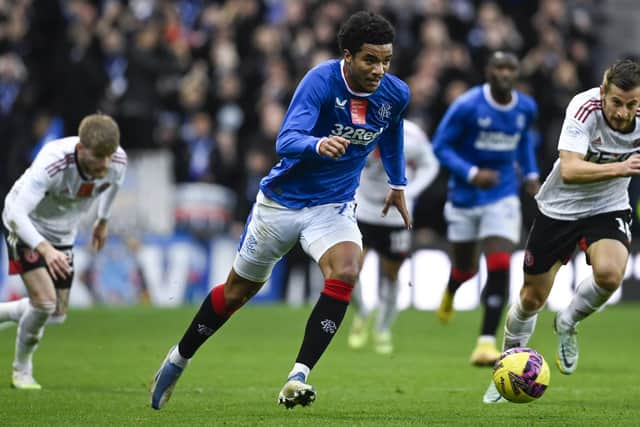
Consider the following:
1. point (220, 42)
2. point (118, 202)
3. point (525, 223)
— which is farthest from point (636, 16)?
point (118, 202)

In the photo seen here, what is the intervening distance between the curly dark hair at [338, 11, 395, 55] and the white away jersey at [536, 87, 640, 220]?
4.83 ft

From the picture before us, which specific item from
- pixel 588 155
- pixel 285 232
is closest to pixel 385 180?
pixel 588 155

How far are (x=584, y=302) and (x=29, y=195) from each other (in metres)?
4.28

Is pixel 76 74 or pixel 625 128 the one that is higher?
pixel 625 128

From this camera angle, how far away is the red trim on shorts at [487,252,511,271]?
1329 centimetres

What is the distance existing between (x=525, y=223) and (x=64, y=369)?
34.1ft

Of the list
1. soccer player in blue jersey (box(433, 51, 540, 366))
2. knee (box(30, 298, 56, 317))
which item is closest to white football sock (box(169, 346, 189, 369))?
knee (box(30, 298, 56, 317))

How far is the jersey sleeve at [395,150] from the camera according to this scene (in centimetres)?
888

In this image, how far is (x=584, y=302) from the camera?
9.70 metres

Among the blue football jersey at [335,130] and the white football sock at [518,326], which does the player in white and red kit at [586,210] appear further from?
the blue football jersey at [335,130]

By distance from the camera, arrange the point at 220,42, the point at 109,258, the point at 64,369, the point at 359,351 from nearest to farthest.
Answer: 1. the point at 64,369
2. the point at 359,351
3. the point at 109,258
4. the point at 220,42

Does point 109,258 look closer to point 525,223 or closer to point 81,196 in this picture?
point 525,223

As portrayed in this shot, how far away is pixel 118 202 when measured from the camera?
21.1 meters

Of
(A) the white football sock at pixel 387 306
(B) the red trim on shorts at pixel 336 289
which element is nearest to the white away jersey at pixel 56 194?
(B) the red trim on shorts at pixel 336 289
